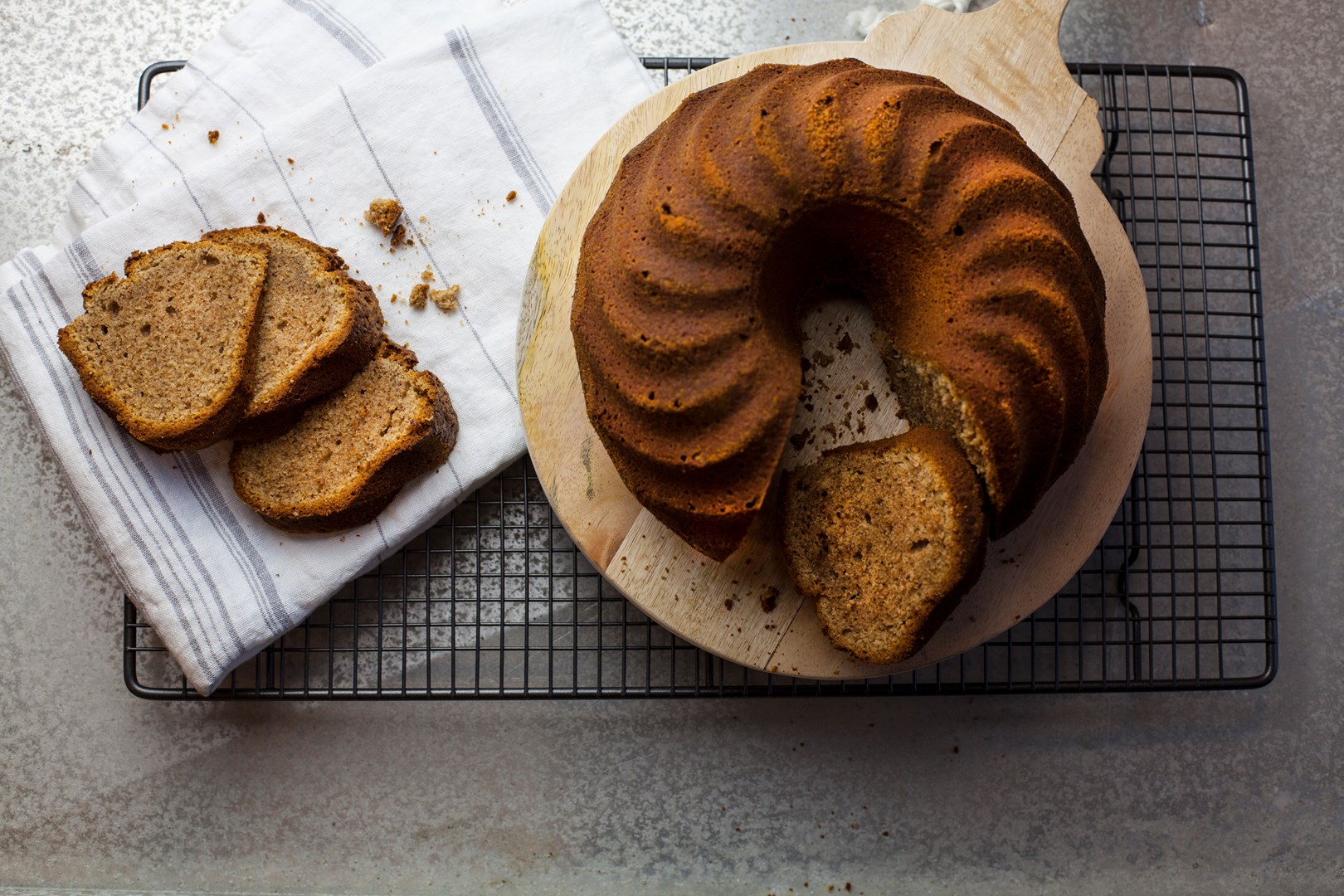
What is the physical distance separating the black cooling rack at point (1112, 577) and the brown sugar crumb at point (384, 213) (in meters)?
0.75

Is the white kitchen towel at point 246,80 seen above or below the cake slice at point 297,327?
above

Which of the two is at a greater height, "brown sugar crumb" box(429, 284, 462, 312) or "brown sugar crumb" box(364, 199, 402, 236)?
"brown sugar crumb" box(364, 199, 402, 236)

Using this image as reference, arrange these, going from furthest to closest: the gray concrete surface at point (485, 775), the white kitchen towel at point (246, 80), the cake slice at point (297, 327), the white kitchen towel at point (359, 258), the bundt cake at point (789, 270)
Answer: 1. the gray concrete surface at point (485, 775)
2. the white kitchen towel at point (246, 80)
3. the white kitchen towel at point (359, 258)
4. the cake slice at point (297, 327)
5. the bundt cake at point (789, 270)

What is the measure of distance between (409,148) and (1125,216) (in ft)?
6.74

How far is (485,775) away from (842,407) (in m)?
1.50

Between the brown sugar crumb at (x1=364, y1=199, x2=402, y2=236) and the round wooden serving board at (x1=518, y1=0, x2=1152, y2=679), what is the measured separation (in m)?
0.42

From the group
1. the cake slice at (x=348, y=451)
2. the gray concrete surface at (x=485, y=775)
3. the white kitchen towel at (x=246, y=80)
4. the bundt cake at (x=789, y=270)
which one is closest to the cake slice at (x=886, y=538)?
the bundt cake at (x=789, y=270)

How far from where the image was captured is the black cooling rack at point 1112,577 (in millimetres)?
2598

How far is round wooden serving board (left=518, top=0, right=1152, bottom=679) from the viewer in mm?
2377

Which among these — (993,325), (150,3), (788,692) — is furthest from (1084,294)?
(150,3)

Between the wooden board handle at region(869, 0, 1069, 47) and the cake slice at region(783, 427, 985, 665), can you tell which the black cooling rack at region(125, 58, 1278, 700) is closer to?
the wooden board handle at region(869, 0, 1069, 47)

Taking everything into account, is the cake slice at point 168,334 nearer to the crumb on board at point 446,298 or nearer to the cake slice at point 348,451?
the cake slice at point 348,451

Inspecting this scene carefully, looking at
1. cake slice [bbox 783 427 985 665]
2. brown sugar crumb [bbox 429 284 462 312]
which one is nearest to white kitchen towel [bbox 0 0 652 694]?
brown sugar crumb [bbox 429 284 462 312]

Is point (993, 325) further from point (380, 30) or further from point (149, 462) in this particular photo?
point (149, 462)
